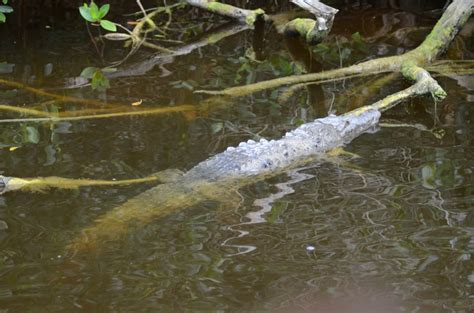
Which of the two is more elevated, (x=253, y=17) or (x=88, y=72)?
(x=253, y=17)

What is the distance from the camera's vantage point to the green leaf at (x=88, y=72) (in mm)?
5759

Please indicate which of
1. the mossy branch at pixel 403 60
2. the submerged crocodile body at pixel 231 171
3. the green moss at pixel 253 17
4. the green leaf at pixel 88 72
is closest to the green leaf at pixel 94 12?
the green leaf at pixel 88 72

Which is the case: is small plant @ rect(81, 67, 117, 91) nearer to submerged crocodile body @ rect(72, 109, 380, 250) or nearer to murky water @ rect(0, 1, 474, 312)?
murky water @ rect(0, 1, 474, 312)

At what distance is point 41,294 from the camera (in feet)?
9.14

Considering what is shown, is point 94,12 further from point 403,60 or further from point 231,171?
point 231,171

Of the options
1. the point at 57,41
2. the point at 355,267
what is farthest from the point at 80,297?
the point at 57,41

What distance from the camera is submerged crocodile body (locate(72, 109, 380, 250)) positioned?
337 cm

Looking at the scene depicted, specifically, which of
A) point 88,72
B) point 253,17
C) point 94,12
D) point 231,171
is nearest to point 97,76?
point 88,72

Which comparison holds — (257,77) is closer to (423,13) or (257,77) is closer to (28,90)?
(28,90)

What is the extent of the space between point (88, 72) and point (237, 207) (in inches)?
107

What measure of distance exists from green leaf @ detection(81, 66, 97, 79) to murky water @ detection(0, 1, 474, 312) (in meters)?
0.07

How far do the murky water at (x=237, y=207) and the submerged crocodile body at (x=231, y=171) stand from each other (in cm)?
8

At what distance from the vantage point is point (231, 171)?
3873 mm

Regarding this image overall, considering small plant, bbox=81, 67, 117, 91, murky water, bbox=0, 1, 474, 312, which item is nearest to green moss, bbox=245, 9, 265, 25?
murky water, bbox=0, 1, 474, 312
